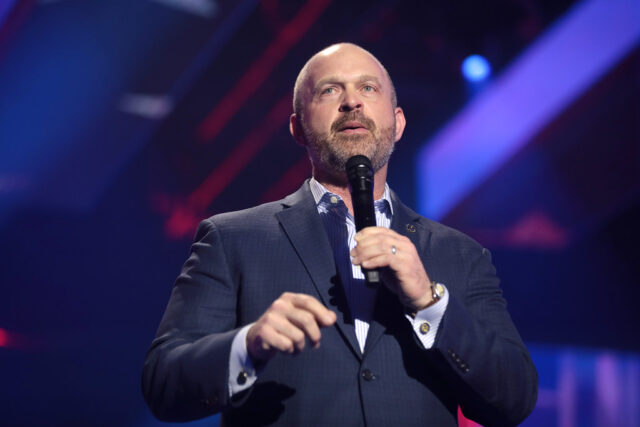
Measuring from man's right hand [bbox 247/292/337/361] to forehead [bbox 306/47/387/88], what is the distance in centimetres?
96

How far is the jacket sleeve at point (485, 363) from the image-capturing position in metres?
1.23

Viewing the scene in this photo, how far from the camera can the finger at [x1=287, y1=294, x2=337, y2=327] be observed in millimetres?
970

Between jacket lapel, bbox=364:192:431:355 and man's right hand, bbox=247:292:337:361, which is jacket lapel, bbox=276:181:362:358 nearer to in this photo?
jacket lapel, bbox=364:192:431:355

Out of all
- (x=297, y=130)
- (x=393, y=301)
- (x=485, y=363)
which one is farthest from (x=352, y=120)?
(x=485, y=363)

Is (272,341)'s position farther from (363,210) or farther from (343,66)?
(343,66)

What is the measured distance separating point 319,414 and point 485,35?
3.92 meters

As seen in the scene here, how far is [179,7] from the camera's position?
12.4ft

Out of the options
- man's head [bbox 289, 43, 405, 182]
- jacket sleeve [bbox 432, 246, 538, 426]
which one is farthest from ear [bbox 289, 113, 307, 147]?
jacket sleeve [bbox 432, 246, 538, 426]

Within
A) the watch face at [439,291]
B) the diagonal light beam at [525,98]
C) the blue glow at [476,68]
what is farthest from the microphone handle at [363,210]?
the blue glow at [476,68]

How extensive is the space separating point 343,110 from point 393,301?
0.62 metres

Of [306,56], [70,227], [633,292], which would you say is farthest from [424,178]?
[70,227]

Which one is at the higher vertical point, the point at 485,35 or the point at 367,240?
the point at 485,35

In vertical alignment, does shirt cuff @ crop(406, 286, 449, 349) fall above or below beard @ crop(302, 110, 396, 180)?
below

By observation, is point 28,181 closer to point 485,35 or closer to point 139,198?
point 139,198
